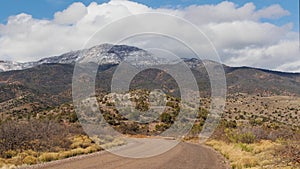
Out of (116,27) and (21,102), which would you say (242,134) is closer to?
(116,27)

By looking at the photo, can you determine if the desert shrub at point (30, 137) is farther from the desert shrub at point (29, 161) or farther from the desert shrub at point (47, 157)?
the desert shrub at point (29, 161)

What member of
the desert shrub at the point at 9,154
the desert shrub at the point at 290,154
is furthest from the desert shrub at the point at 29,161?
the desert shrub at the point at 290,154

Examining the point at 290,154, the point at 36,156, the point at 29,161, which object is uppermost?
the point at 290,154

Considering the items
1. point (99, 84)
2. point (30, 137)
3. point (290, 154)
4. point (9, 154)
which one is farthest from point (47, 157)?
point (99, 84)

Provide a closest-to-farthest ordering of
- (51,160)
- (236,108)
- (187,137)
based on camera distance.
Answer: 1. (51,160)
2. (187,137)
3. (236,108)

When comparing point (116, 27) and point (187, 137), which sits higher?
point (116, 27)

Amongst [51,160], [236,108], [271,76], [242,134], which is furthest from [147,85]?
[51,160]

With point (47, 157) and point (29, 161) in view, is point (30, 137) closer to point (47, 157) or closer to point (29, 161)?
point (47, 157)

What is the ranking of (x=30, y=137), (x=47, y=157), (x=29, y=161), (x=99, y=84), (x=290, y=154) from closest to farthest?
(x=290, y=154)
(x=29, y=161)
(x=47, y=157)
(x=30, y=137)
(x=99, y=84)

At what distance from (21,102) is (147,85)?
34.2 meters

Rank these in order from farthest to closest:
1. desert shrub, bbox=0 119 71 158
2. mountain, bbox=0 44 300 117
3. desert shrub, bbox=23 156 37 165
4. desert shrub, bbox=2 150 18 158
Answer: mountain, bbox=0 44 300 117
desert shrub, bbox=0 119 71 158
desert shrub, bbox=2 150 18 158
desert shrub, bbox=23 156 37 165

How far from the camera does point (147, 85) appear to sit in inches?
4254

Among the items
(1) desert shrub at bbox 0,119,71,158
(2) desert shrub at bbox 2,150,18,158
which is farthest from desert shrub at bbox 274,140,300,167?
(1) desert shrub at bbox 0,119,71,158

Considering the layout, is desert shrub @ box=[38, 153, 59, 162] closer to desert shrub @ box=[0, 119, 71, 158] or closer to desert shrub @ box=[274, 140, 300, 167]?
desert shrub @ box=[0, 119, 71, 158]
